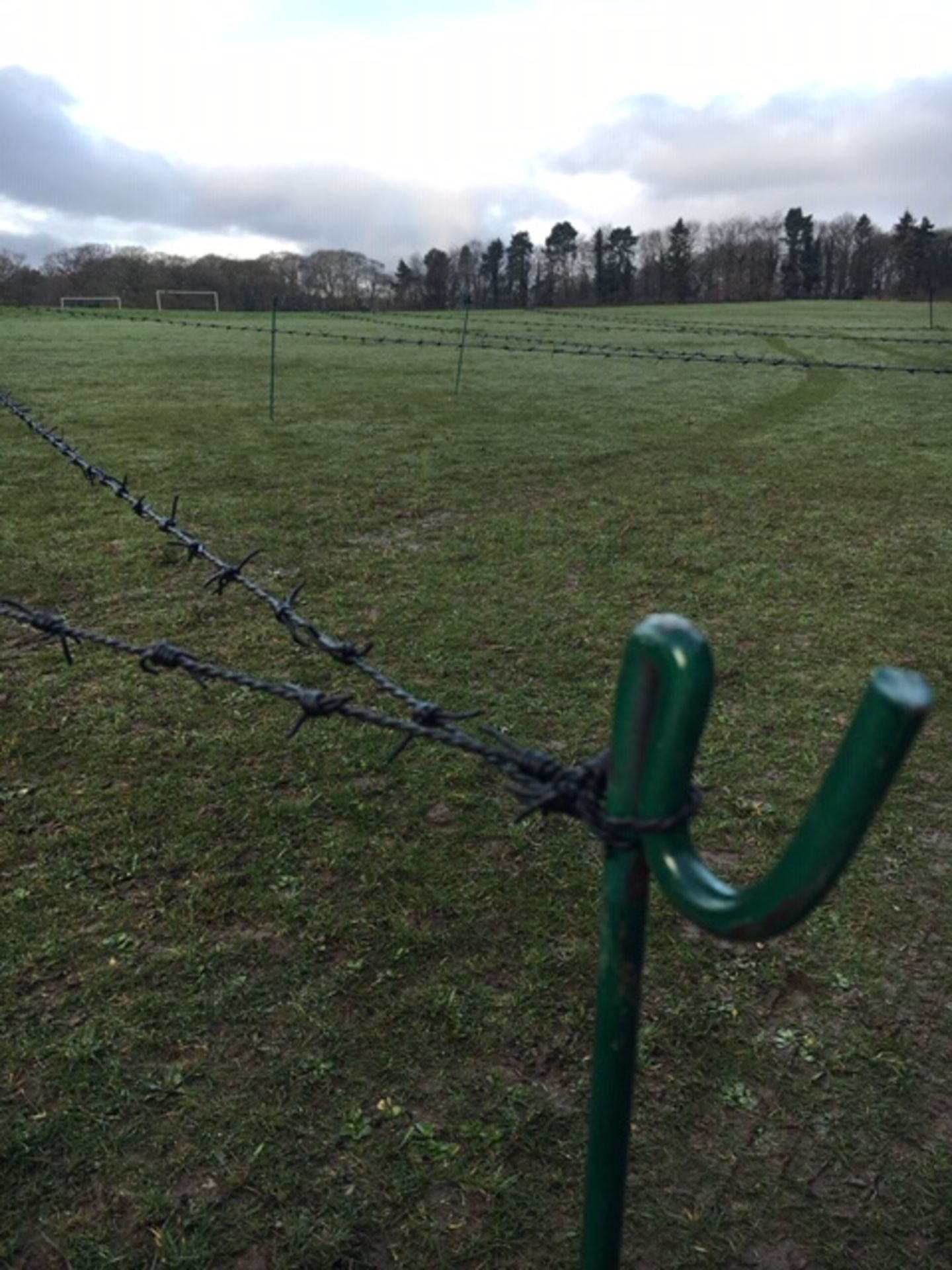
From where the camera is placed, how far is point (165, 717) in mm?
4312

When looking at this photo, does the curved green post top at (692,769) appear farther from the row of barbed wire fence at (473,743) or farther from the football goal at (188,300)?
the football goal at (188,300)

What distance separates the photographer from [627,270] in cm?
7012

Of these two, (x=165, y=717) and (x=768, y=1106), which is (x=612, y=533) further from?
(x=768, y=1106)

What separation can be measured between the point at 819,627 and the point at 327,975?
13.4 ft

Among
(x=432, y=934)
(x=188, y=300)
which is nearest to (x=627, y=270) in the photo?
(x=188, y=300)

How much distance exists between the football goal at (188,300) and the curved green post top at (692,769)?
51.6 m

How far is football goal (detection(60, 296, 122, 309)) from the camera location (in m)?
47.0

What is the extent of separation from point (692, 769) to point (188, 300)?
55014 mm

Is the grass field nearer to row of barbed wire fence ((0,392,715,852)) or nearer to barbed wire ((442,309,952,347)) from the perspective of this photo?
row of barbed wire fence ((0,392,715,852))

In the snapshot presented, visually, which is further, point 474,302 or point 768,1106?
point 474,302

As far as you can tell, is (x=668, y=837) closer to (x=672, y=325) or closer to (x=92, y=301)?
(x=672, y=325)

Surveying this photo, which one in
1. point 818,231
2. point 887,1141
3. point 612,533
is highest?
point 818,231

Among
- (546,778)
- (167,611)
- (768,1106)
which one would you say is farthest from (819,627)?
(546,778)

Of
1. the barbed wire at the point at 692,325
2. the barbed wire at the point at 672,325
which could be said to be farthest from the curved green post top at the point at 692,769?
the barbed wire at the point at 672,325
